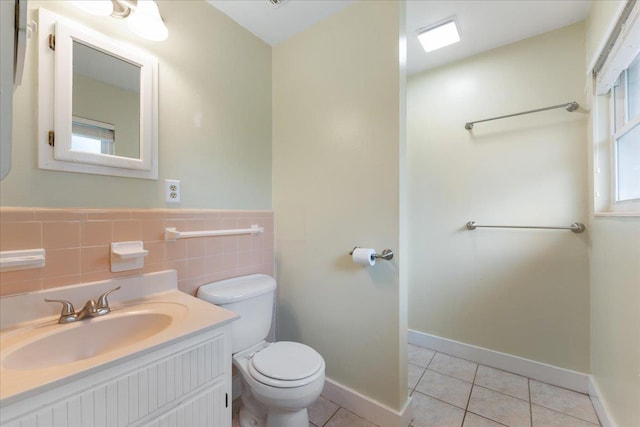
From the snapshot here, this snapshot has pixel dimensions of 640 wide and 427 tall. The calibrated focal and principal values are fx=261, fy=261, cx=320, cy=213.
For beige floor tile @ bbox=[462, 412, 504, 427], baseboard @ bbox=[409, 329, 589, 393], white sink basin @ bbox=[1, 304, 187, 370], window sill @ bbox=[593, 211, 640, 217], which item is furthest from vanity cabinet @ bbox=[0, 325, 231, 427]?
baseboard @ bbox=[409, 329, 589, 393]

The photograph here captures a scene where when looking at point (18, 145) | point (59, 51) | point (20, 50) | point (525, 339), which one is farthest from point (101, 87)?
point (525, 339)

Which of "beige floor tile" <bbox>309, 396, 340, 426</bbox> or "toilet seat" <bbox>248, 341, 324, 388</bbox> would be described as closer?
"toilet seat" <bbox>248, 341, 324, 388</bbox>

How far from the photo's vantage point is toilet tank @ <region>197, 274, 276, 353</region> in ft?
4.30

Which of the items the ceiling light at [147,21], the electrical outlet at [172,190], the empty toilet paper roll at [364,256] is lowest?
the empty toilet paper roll at [364,256]

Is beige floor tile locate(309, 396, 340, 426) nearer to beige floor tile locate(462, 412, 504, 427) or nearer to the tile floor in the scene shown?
the tile floor

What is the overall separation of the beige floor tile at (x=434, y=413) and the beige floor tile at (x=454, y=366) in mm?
356

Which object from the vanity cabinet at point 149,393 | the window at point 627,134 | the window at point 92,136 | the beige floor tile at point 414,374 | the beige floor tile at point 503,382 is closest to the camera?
the vanity cabinet at point 149,393

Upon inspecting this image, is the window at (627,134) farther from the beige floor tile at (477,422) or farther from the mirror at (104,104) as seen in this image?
the mirror at (104,104)

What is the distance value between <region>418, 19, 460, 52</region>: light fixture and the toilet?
192cm

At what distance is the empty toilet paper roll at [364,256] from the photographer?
1365 millimetres

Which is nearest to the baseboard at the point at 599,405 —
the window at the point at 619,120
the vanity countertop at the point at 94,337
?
the window at the point at 619,120

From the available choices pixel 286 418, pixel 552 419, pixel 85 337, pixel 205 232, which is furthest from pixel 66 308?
pixel 552 419

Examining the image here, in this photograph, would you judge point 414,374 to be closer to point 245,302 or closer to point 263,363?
point 263,363

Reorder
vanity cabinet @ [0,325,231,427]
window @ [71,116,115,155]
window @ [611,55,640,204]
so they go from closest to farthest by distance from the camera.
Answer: vanity cabinet @ [0,325,231,427] → window @ [71,116,115,155] → window @ [611,55,640,204]
